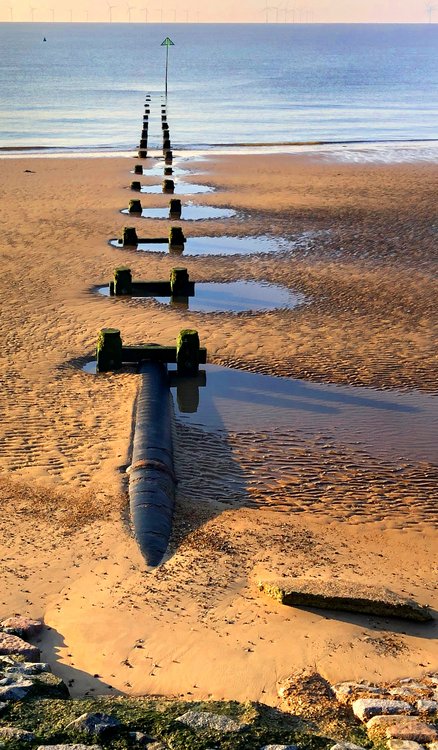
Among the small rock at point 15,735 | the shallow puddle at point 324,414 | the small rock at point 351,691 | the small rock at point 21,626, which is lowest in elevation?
the shallow puddle at point 324,414

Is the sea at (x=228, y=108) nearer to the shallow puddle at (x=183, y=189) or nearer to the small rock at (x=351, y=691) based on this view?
the shallow puddle at (x=183, y=189)

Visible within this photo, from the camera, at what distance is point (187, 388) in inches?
531

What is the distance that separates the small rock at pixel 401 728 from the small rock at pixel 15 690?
2107 mm

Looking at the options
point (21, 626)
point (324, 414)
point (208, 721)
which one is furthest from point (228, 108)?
point (208, 721)

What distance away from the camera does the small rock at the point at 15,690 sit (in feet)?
19.6

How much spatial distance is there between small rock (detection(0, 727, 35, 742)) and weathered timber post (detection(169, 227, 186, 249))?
16.6m

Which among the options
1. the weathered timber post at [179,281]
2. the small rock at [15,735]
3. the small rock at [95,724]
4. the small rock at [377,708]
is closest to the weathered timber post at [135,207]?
the weathered timber post at [179,281]

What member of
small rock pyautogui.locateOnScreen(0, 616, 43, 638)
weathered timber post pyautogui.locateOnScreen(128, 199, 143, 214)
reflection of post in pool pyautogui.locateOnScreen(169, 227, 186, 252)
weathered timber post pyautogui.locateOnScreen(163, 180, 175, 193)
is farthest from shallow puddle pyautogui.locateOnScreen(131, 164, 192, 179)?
small rock pyautogui.locateOnScreen(0, 616, 43, 638)

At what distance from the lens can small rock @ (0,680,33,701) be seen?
598cm

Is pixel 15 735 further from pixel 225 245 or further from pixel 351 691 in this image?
pixel 225 245

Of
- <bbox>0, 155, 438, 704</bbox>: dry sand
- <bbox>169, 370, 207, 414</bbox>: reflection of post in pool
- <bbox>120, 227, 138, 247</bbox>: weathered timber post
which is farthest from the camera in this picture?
<bbox>120, 227, 138, 247</bbox>: weathered timber post

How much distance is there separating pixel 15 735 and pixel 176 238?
1671 centimetres

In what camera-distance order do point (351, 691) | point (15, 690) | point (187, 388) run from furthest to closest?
point (187, 388), point (351, 691), point (15, 690)

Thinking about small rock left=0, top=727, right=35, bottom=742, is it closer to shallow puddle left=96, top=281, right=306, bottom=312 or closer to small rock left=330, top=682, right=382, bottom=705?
small rock left=330, top=682, right=382, bottom=705
